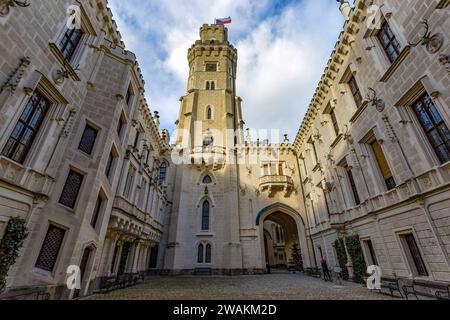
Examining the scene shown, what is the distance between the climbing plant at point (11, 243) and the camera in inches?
252

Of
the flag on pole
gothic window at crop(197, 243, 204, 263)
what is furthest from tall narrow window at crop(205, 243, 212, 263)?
the flag on pole

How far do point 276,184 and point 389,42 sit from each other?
1714 centimetres

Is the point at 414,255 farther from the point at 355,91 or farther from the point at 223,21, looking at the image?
the point at 223,21

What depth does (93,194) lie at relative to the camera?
33.0 ft

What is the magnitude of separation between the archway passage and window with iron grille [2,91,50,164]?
24448mm

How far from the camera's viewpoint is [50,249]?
8.47 m

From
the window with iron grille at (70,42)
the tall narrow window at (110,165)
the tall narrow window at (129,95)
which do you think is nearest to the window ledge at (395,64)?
the tall narrow window at (129,95)

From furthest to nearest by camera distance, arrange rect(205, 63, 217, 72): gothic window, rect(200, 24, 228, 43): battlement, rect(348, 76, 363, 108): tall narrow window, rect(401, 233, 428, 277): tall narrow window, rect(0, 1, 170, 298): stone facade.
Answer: rect(200, 24, 228, 43): battlement < rect(205, 63, 217, 72): gothic window < rect(348, 76, 363, 108): tall narrow window < rect(401, 233, 428, 277): tall narrow window < rect(0, 1, 170, 298): stone facade

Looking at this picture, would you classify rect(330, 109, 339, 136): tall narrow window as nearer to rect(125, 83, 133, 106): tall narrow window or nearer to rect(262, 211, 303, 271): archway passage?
rect(262, 211, 303, 271): archway passage

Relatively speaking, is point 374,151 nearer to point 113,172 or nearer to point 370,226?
point 370,226

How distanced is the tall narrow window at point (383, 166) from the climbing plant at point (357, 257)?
14.7 ft

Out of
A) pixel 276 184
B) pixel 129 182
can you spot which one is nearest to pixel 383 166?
pixel 276 184

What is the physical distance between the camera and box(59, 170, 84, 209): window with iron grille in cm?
933
